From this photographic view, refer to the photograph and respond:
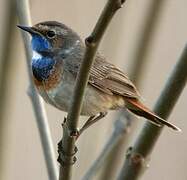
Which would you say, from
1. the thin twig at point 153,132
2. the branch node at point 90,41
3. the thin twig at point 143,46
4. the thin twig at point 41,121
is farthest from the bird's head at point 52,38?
the branch node at point 90,41

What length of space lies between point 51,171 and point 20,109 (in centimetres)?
295

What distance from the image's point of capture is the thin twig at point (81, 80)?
6.48ft

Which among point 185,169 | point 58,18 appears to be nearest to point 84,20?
point 58,18

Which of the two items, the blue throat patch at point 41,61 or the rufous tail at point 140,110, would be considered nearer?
the rufous tail at point 140,110

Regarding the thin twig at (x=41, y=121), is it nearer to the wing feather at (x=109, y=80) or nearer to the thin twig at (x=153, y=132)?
the thin twig at (x=153, y=132)

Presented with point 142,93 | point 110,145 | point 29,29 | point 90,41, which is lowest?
point 142,93

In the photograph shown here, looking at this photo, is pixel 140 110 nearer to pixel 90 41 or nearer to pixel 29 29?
pixel 29 29

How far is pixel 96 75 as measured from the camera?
3.37 m

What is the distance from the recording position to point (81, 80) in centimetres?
223

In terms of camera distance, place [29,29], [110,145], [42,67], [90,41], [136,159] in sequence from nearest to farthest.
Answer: [90,41]
[136,159]
[110,145]
[29,29]
[42,67]

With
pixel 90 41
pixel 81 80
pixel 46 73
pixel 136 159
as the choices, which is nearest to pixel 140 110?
pixel 46 73

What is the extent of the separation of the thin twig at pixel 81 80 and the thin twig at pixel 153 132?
0.90 feet

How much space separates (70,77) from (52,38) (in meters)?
0.28

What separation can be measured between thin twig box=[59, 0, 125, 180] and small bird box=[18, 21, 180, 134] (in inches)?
27.4
